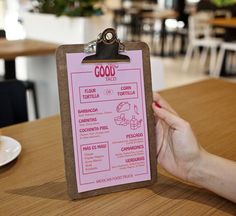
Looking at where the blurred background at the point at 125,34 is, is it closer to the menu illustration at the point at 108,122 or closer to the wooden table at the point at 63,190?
the wooden table at the point at 63,190

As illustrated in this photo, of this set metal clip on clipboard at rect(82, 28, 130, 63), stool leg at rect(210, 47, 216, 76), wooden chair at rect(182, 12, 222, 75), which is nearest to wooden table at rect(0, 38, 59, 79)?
metal clip on clipboard at rect(82, 28, 130, 63)

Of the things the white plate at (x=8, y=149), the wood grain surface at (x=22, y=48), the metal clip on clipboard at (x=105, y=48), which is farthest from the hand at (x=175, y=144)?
the wood grain surface at (x=22, y=48)

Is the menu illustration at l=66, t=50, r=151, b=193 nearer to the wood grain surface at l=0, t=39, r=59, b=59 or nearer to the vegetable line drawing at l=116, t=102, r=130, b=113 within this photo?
the vegetable line drawing at l=116, t=102, r=130, b=113

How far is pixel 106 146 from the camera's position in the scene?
746mm

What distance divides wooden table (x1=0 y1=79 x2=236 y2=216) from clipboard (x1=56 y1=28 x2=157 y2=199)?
0.12 ft

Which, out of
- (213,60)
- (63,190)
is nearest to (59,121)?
(63,190)

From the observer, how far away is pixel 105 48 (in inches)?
28.7

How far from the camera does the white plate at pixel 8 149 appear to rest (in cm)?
87

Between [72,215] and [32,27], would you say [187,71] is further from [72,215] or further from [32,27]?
[72,215]

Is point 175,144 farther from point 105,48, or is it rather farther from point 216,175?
point 105,48

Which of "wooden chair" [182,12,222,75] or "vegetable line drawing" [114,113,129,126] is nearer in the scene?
"vegetable line drawing" [114,113,129,126]

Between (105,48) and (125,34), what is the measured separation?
29.8 ft

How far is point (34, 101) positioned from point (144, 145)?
2253mm

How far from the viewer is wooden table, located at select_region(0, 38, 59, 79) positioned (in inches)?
90.8
